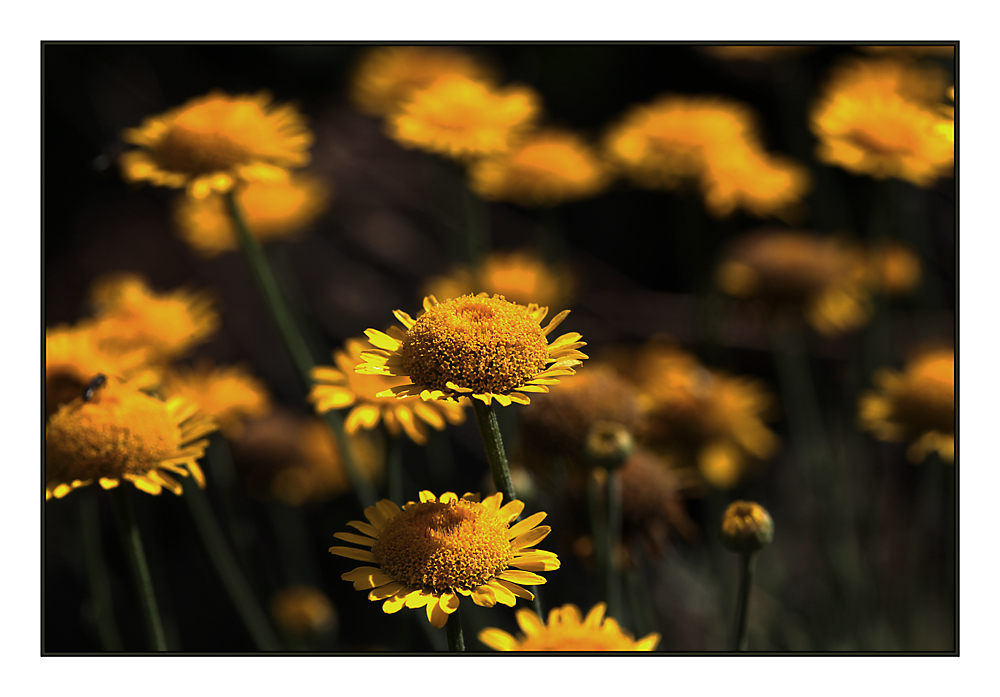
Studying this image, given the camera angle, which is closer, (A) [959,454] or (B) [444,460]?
(A) [959,454]

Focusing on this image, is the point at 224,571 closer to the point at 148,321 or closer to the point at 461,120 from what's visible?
the point at 148,321

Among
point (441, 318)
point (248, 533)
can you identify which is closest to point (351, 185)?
point (248, 533)

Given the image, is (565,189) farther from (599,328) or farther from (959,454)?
(959,454)

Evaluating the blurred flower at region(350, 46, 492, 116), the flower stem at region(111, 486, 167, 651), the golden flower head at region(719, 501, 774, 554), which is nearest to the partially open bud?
the golden flower head at region(719, 501, 774, 554)

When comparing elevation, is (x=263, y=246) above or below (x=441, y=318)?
above

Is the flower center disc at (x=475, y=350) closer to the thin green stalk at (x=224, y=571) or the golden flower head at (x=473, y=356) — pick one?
the golden flower head at (x=473, y=356)

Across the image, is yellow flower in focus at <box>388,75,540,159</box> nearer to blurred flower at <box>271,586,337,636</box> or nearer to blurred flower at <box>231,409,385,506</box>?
blurred flower at <box>231,409,385,506</box>

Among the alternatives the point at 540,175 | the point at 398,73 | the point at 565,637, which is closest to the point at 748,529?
the point at 565,637
